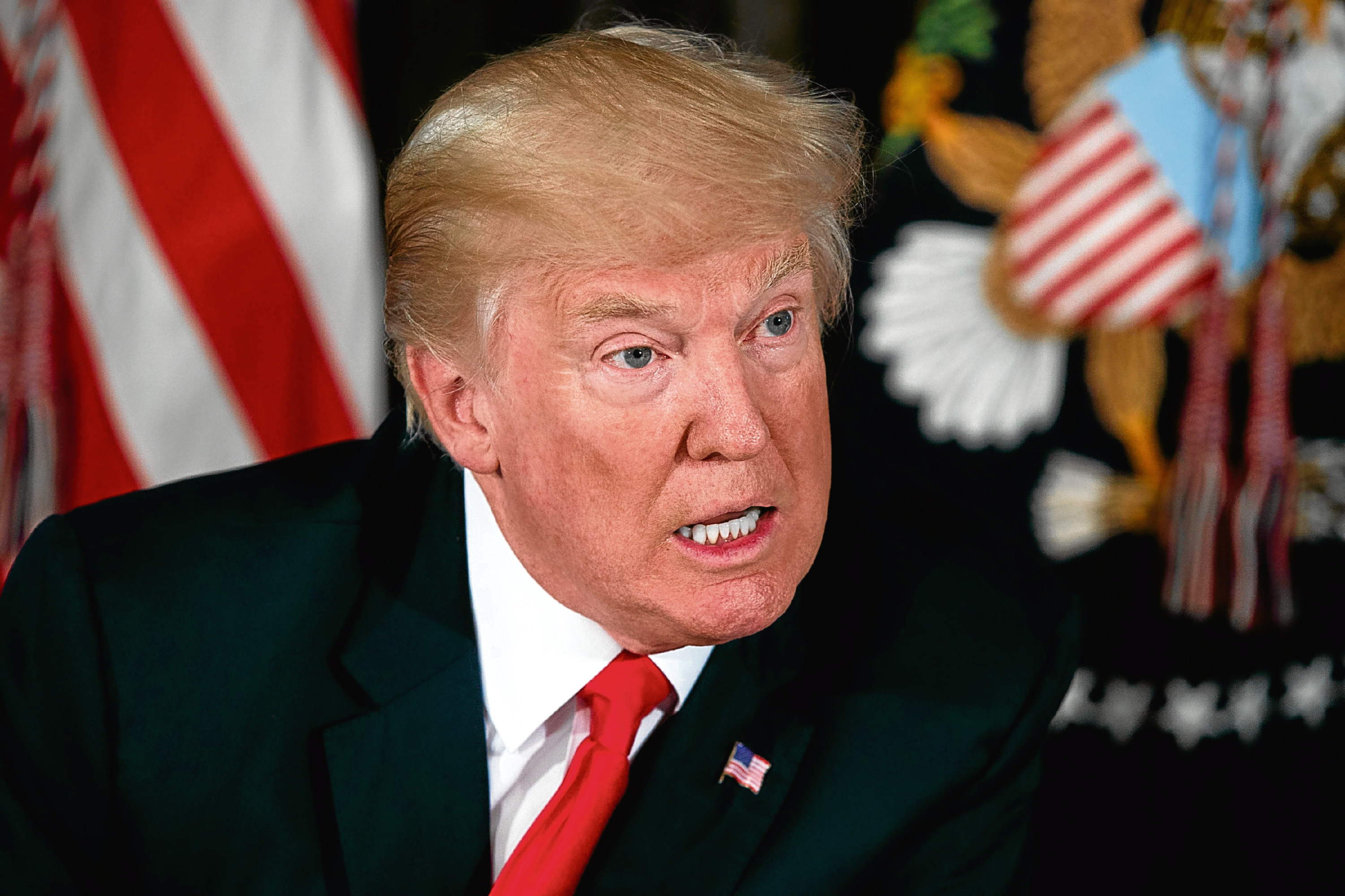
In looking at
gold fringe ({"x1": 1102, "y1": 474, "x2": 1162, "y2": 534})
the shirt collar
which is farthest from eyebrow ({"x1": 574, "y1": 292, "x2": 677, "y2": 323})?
gold fringe ({"x1": 1102, "y1": 474, "x2": 1162, "y2": 534})

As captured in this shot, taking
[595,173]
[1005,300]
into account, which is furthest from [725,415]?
[1005,300]

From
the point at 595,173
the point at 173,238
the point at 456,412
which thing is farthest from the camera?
the point at 173,238

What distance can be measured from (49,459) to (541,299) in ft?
3.38

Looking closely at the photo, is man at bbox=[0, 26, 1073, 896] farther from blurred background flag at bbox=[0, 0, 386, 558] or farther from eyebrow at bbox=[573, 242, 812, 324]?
blurred background flag at bbox=[0, 0, 386, 558]

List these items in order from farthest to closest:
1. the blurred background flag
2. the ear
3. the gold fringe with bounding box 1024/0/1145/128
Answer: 1. the gold fringe with bounding box 1024/0/1145/128
2. the blurred background flag
3. the ear

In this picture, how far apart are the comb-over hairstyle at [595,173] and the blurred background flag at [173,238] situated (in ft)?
2.48

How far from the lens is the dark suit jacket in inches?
40.9

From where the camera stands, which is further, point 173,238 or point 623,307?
point 173,238

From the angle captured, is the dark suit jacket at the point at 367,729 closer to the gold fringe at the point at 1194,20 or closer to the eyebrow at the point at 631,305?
the eyebrow at the point at 631,305

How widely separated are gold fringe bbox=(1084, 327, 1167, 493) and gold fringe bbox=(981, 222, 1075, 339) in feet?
0.18

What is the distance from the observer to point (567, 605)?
3.44 feet

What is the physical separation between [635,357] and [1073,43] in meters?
1.13

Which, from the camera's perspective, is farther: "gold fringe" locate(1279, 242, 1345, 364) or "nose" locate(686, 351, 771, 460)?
"gold fringe" locate(1279, 242, 1345, 364)

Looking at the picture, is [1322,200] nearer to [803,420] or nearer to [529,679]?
[803,420]
